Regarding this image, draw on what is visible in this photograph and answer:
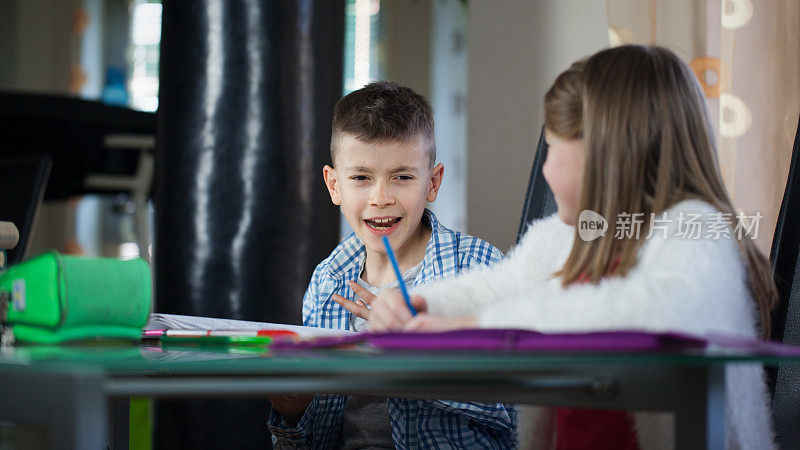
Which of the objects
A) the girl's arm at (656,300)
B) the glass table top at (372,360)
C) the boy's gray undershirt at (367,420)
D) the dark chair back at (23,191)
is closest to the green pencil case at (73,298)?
the glass table top at (372,360)

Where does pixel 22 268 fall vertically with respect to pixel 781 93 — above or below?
below

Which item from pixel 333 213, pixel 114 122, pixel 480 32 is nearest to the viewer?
pixel 333 213

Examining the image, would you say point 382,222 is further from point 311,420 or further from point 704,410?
point 704,410

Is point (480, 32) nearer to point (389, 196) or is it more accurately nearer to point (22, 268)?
point (389, 196)

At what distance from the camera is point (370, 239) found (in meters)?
1.24

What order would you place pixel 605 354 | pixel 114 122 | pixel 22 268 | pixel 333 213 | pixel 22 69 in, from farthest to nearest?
pixel 22 69 < pixel 114 122 < pixel 333 213 < pixel 22 268 < pixel 605 354

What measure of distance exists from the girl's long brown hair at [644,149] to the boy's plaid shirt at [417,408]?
0.39 meters

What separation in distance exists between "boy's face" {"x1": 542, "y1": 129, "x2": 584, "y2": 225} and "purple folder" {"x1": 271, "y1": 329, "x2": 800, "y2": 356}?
227mm

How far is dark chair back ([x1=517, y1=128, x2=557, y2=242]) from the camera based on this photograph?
1.34 meters

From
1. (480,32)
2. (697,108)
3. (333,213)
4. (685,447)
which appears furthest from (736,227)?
(480,32)

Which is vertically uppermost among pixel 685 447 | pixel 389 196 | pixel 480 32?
pixel 480 32

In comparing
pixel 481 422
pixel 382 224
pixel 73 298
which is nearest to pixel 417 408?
pixel 481 422

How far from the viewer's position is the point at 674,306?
58 cm

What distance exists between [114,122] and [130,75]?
2.20m
